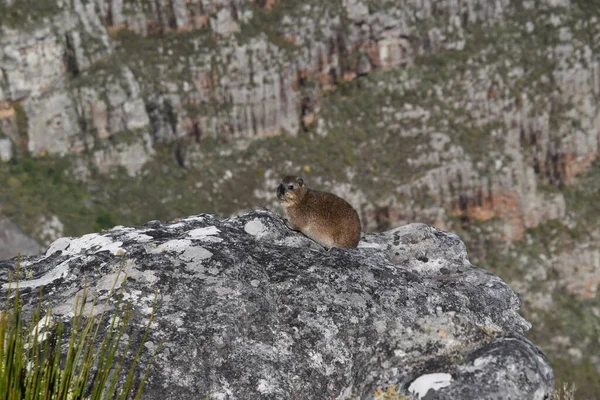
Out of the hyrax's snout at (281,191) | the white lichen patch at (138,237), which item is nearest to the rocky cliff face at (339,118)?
the hyrax's snout at (281,191)

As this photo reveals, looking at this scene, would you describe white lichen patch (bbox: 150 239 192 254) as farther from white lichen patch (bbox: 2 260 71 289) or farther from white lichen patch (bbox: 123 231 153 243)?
white lichen patch (bbox: 2 260 71 289)

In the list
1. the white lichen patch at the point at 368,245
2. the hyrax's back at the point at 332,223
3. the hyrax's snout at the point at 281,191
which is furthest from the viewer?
the hyrax's snout at the point at 281,191

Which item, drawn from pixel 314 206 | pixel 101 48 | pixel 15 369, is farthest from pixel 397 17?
pixel 15 369

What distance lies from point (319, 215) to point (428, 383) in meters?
5.08

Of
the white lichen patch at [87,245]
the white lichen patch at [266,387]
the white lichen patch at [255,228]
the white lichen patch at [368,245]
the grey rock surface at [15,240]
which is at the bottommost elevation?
the grey rock surface at [15,240]

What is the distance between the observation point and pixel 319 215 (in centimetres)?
1288

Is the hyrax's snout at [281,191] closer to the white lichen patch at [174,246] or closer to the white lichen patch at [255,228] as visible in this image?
the white lichen patch at [255,228]

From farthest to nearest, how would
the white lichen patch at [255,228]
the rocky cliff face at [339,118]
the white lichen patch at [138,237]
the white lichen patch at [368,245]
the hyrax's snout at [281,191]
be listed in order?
the rocky cliff face at [339,118]
the hyrax's snout at [281,191]
the white lichen patch at [368,245]
the white lichen patch at [255,228]
the white lichen patch at [138,237]

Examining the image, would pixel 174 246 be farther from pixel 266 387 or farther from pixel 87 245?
pixel 266 387

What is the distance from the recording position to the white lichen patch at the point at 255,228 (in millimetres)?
11408

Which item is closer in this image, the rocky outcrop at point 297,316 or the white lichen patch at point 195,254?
the rocky outcrop at point 297,316

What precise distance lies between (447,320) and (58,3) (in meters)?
99.9

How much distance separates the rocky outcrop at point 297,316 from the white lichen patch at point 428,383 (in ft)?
0.04

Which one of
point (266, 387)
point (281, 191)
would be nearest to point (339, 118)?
point (281, 191)
